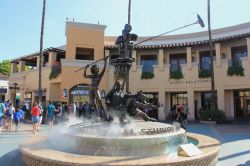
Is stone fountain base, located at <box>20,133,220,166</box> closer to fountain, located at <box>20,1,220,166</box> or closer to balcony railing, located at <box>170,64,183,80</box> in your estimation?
fountain, located at <box>20,1,220,166</box>

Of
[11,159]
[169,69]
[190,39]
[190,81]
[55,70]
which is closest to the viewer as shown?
[11,159]

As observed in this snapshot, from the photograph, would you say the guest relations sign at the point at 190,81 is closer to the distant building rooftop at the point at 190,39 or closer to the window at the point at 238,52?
the window at the point at 238,52

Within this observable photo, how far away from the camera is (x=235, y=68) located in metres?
22.7

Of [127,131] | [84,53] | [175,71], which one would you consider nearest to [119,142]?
[127,131]

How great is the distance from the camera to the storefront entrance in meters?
24.6

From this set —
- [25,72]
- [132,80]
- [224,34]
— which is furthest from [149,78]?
[25,72]

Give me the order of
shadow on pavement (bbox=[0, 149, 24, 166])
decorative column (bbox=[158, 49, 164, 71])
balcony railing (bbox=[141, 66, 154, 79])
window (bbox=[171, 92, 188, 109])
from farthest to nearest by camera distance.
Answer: window (bbox=[171, 92, 188, 109]), balcony railing (bbox=[141, 66, 154, 79]), decorative column (bbox=[158, 49, 164, 71]), shadow on pavement (bbox=[0, 149, 24, 166])

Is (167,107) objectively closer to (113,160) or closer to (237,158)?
(237,158)

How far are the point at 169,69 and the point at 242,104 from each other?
758cm

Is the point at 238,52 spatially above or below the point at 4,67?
below

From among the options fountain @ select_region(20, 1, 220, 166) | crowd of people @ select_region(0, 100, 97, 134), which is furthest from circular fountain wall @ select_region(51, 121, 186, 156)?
crowd of people @ select_region(0, 100, 97, 134)

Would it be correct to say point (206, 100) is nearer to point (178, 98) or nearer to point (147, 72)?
point (178, 98)

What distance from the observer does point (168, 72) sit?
25.8 metres

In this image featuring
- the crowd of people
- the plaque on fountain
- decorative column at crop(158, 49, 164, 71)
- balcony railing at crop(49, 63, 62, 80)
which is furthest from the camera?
balcony railing at crop(49, 63, 62, 80)
